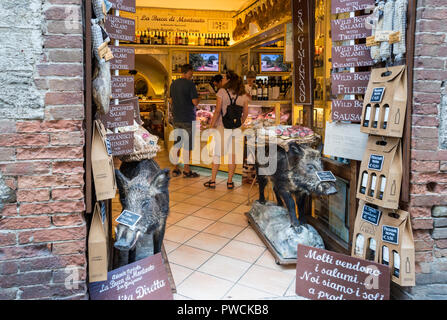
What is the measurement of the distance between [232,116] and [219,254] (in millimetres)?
2837

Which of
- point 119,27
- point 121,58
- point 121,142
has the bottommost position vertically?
point 121,142

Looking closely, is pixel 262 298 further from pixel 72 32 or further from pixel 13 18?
pixel 13 18

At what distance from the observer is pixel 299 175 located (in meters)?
3.58

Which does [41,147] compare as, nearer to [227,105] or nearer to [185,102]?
[227,105]

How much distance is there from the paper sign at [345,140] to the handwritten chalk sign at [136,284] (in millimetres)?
1648

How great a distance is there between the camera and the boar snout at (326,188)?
3334 mm

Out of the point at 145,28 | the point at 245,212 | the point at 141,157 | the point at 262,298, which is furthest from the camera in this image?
the point at 145,28

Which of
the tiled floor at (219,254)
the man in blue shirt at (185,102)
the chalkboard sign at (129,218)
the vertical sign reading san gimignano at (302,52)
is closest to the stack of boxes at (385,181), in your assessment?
the tiled floor at (219,254)

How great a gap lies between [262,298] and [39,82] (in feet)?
6.76

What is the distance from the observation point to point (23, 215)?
2242 mm

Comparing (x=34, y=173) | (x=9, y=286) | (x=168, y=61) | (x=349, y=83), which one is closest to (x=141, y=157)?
(x=34, y=173)

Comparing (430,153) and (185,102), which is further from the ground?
(185,102)

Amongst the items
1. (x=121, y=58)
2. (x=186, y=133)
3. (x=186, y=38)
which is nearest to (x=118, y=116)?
(x=121, y=58)

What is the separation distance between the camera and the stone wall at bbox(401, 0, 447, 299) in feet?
8.12
